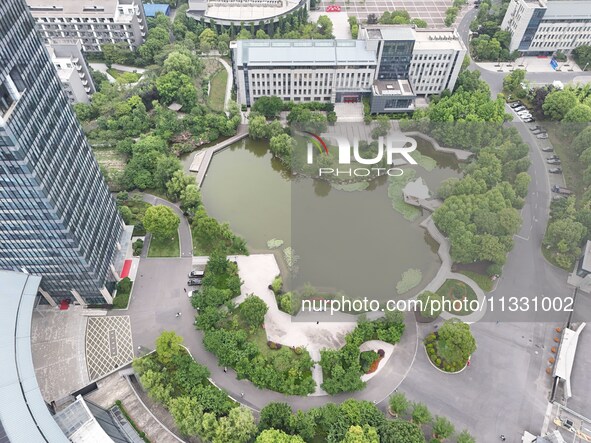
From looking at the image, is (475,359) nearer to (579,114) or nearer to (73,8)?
(579,114)

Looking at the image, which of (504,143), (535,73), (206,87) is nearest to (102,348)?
(206,87)

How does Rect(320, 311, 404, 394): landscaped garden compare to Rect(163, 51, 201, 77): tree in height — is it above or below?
below

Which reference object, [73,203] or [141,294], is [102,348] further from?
[73,203]

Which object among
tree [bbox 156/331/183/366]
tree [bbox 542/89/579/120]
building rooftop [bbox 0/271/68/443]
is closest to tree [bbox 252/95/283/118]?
tree [bbox 156/331/183/366]

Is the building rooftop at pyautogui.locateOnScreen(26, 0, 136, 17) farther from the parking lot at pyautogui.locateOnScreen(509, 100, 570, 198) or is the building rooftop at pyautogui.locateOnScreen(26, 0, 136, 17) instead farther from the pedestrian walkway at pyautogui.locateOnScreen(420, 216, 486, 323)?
the parking lot at pyautogui.locateOnScreen(509, 100, 570, 198)

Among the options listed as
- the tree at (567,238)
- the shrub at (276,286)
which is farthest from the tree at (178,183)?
the tree at (567,238)

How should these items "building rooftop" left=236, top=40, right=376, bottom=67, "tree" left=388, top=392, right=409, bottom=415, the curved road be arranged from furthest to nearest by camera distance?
1. "building rooftop" left=236, top=40, right=376, bottom=67
2. the curved road
3. "tree" left=388, top=392, right=409, bottom=415

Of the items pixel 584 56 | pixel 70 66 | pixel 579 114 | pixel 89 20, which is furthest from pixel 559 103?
pixel 89 20
